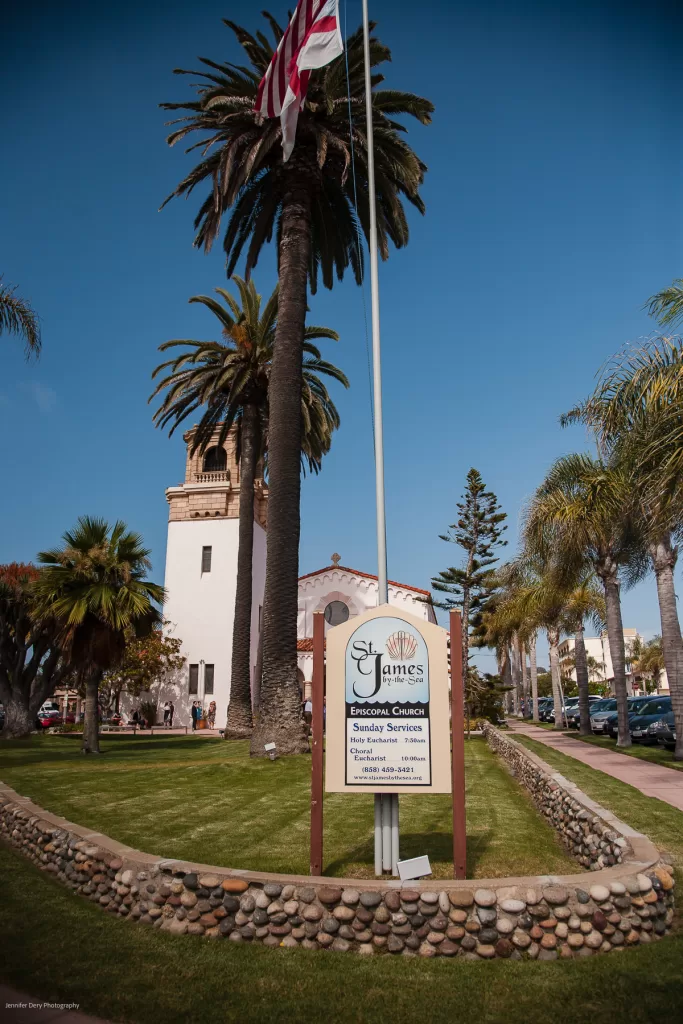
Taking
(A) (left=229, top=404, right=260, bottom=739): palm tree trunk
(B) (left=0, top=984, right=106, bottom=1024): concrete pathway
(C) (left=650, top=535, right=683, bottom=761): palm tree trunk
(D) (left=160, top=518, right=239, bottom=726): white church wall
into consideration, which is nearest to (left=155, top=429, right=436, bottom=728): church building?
(D) (left=160, top=518, right=239, bottom=726): white church wall

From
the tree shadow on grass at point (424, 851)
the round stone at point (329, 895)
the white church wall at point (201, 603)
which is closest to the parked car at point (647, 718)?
the tree shadow on grass at point (424, 851)

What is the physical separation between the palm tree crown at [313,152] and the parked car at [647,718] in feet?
56.6

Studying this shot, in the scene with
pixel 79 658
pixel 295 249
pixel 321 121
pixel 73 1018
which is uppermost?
pixel 321 121

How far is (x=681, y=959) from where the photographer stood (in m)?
5.47

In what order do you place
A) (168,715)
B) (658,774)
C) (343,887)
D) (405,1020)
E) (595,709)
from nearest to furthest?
1. (405,1020)
2. (343,887)
3. (658,774)
4. (595,709)
5. (168,715)

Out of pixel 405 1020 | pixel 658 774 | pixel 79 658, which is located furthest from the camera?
pixel 79 658

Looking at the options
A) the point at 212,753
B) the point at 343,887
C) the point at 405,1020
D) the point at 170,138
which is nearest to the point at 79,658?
the point at 212,753

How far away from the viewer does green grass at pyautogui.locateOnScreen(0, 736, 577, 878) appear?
8312 millimetres

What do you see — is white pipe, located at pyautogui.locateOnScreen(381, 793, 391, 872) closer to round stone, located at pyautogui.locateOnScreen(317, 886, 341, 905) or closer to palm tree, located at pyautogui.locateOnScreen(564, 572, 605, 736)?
round stone, located at pyautogui.locateOnScreen(317, 886, 341, 905)

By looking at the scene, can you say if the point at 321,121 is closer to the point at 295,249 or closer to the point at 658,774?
the point at 295,249

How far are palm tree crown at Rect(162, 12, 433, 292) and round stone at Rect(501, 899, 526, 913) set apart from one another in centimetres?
1591

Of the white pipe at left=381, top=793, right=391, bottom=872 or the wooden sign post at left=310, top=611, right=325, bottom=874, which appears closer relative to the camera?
the wooden sign post at left=310, top=611, right=325, bottom=874

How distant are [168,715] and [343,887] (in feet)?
124

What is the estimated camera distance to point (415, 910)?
5.81m
